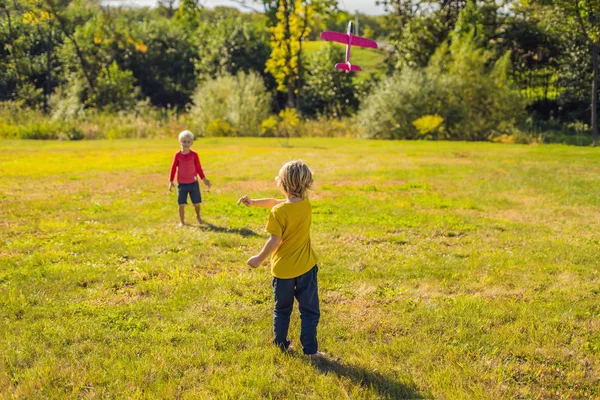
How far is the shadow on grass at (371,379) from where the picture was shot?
4273mm

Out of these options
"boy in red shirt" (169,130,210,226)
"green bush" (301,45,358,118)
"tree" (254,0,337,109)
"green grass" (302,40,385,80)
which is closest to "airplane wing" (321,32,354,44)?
"boy in red shirt" (169,130,210,226)

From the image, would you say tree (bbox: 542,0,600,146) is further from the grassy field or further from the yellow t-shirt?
the yellow t-shirt

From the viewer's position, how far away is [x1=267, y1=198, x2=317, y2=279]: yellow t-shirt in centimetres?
473

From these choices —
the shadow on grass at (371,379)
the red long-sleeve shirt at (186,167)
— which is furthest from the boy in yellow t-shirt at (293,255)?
the red long-sleeve shirt at (186,167)

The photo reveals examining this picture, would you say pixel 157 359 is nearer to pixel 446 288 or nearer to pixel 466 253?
pixel 446 288

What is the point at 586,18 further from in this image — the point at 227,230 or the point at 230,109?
the point at 227,230

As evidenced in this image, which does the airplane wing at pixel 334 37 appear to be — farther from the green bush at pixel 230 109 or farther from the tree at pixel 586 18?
the green bush at pixel 230 109

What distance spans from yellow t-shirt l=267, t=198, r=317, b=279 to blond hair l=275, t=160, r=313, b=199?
0.16 meters

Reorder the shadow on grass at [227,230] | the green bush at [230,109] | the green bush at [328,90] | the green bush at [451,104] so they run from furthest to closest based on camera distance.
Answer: the green bush at [328,90] < the green bush at [230,109] < the green bush at [451,104] < the shadow on grass at [227,230]

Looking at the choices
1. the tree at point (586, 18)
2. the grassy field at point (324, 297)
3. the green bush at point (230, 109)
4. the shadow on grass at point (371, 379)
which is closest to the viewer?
the shadow on grass at point (371, 379)

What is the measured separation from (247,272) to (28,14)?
42732mm


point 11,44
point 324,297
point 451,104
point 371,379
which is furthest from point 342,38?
point 11,44

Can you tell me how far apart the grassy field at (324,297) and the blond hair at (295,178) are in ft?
5.74

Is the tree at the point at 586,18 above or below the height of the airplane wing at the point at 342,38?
above
